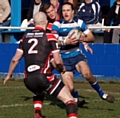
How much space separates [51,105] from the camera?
45.1ft

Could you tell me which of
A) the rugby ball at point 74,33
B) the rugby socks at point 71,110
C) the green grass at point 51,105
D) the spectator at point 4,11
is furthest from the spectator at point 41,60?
the spectator at point 4,11

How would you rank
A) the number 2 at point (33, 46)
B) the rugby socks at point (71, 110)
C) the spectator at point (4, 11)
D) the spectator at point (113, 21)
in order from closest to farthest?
the rugby socks at point (71, 110), the number 2 at point (33, 46), the spectator at point (113, 21), the spectator at point (4, 11)

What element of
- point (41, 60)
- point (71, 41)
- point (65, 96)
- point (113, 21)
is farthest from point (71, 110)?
point (113, 21)

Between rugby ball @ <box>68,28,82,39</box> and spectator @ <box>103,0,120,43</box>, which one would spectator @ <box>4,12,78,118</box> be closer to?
rugby ball @ <box>68,28,82,39</box>

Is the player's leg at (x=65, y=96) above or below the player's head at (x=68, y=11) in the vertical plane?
below

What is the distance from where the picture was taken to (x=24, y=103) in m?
14.0

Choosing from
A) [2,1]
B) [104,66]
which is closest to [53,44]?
[104,66]

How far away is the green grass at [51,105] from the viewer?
40.7 ft

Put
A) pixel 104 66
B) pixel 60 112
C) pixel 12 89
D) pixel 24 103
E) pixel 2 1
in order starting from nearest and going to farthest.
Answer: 1. pixel 60 112
2. pixel 24 103
3. pixel 12 89
4. pixel 104 66
5. pixel 2 1

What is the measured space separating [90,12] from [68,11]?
6.19m

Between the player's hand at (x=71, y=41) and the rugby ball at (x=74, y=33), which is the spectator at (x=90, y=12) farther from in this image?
the player's hand at (x=71, y=41)

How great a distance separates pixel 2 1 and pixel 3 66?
7.59ft

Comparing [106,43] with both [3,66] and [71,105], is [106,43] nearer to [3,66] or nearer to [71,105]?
[3,66]

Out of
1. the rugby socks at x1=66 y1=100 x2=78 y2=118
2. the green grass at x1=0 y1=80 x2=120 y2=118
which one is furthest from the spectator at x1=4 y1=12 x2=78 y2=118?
the green grass at x1=0 y1=80 x2=120 y2=118
